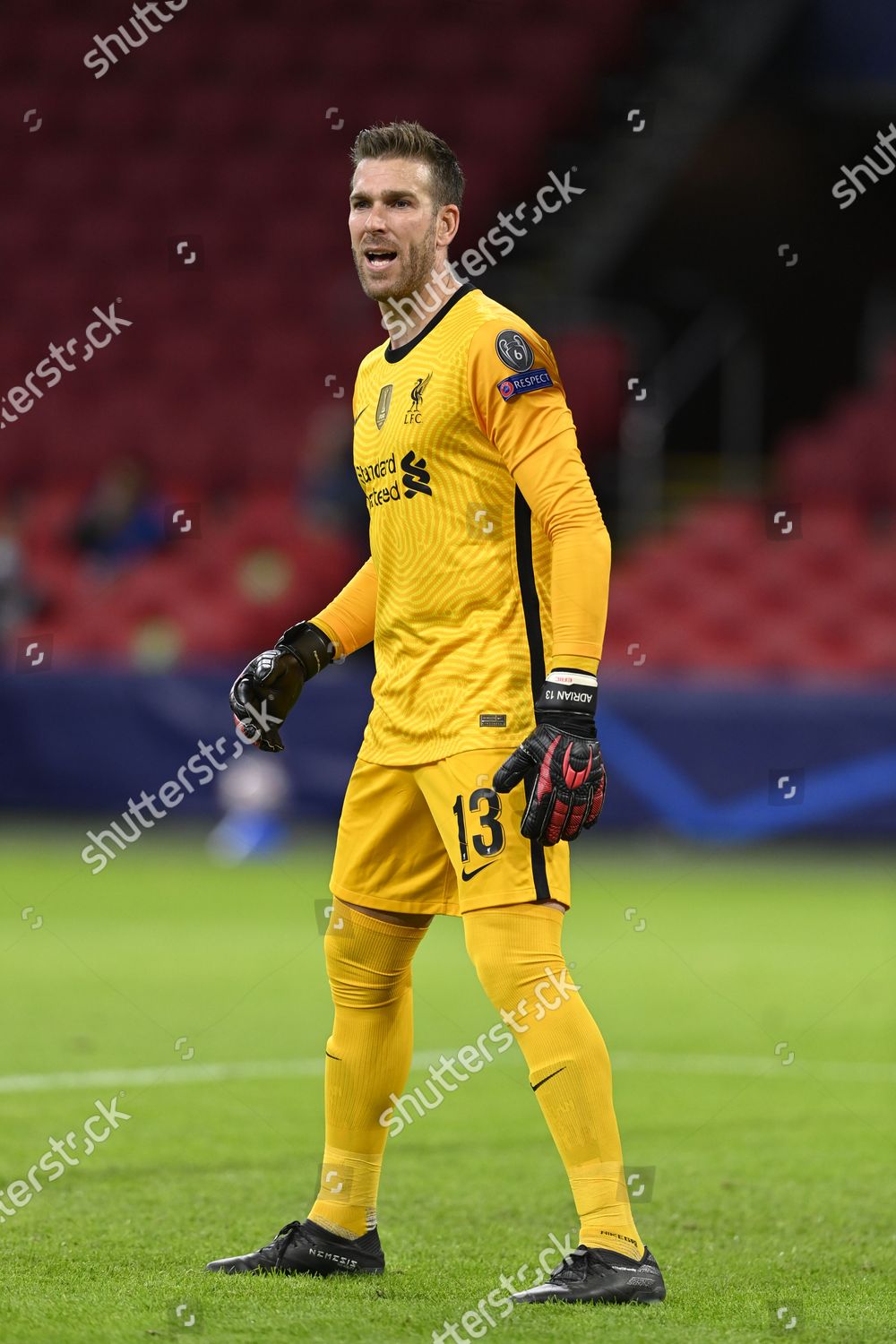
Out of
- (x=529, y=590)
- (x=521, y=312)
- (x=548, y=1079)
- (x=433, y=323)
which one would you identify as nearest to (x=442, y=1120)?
(x=548, y=1079)

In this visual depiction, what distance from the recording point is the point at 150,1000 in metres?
8.02

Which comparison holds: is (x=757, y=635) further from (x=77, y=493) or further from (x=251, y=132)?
(x=251, y=132)

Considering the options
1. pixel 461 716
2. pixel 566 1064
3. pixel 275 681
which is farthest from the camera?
pixel 275 681

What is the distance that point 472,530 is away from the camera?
420cm

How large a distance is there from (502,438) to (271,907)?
7182mm

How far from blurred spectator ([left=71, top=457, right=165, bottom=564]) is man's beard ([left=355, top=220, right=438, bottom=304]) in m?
11.8

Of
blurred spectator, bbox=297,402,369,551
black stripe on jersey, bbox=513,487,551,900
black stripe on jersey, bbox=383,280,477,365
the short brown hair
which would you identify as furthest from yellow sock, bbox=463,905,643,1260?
blurred spectator, bbox=297,402,369,551

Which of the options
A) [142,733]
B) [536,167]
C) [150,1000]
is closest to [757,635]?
[142,733]

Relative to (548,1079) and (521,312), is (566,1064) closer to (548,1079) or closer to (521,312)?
(548,1079)

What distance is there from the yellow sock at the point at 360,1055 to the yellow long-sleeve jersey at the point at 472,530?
1.36 feet

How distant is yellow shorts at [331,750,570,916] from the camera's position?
4.00 metres

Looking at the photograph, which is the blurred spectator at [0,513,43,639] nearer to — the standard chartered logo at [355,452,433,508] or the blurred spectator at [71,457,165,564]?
the blurred spectator at [71,457,165,564]

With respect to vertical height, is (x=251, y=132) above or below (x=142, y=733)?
above

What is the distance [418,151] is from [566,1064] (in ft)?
6.50
